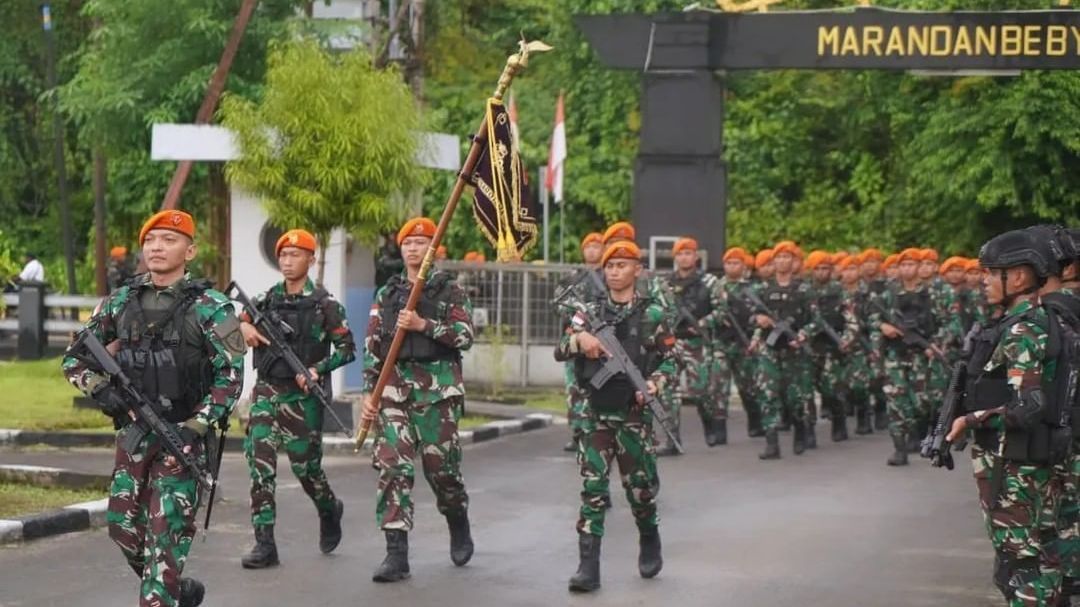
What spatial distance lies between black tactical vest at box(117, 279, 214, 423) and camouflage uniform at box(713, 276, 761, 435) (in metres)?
11.3

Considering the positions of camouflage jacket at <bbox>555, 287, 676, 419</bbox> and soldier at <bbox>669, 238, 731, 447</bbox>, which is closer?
camouflage jacket at <bbox>555, 287, 676, 419</bbox>

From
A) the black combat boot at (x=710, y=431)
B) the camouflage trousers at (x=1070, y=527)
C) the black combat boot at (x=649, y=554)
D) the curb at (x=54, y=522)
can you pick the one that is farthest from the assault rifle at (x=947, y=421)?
the black combat boot at (x=710, y=431)

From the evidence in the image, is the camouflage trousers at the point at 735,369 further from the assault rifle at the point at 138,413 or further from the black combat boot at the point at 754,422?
the assault rifle at the point at 138,413

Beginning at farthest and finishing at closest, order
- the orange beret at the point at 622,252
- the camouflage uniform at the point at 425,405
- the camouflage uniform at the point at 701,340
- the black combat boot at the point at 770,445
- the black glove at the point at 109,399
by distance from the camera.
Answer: the camouflage uniform at the point at 701,340 < the black combat boot at the point at 770,445 < the camouflage uniform at the point at 425,405 < the orange beret at the point at 622,252 < the black glove at the point at 109,399

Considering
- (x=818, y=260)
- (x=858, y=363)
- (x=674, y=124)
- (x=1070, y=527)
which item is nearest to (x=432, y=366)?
(x=1070, y=527)

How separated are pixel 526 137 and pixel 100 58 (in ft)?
48.7

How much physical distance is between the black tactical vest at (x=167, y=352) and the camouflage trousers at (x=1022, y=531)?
3.55 m

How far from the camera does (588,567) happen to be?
10.9 metres

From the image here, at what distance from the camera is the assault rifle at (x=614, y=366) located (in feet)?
35.8

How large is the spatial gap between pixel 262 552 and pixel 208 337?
2973 millimetres

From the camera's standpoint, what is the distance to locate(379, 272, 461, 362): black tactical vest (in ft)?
37.2

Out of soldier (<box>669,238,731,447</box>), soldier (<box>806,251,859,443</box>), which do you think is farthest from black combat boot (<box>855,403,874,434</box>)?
soldier (<box>669,238,731,447</box>)

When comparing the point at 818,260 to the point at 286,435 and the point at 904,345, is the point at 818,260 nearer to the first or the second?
the point at 904,345

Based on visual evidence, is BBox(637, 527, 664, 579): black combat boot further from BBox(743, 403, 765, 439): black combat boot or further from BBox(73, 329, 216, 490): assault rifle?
BBox(743, 403, 765, 439): black combat boot
